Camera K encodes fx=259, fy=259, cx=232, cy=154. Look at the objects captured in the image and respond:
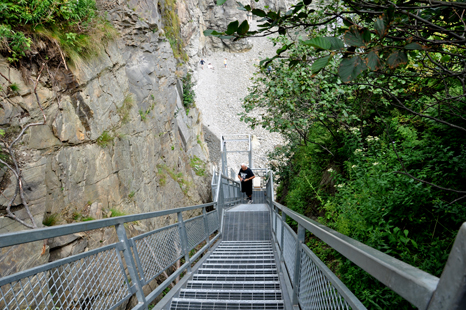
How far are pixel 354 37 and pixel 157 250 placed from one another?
2669 millimetres

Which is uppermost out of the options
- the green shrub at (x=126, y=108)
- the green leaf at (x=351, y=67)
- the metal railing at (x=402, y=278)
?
the green shrub at (x=126, y=108)

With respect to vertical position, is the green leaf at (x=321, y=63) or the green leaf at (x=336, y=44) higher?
the green leaf at (x=336, y=44)

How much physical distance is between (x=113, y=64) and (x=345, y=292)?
710cm

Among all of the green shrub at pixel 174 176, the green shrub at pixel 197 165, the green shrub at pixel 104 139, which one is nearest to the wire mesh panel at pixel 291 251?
the green shrub at pixel 104 139

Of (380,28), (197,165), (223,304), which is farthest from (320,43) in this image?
(197,165)

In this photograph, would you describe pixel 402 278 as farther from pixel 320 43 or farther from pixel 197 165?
pixel 197 165

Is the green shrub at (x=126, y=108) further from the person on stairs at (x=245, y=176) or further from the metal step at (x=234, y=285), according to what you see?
the metal step at (x=234, y=285)

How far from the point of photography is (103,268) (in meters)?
1.90

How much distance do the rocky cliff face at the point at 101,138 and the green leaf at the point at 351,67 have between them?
4.31m

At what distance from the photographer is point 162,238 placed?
2969 millimetres

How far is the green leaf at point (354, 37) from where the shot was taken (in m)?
1.30

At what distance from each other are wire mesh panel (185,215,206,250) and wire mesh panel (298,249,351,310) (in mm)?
2179

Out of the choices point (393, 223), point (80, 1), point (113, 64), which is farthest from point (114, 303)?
point (113, 64)

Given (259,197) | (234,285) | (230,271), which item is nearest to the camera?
(234,285)
